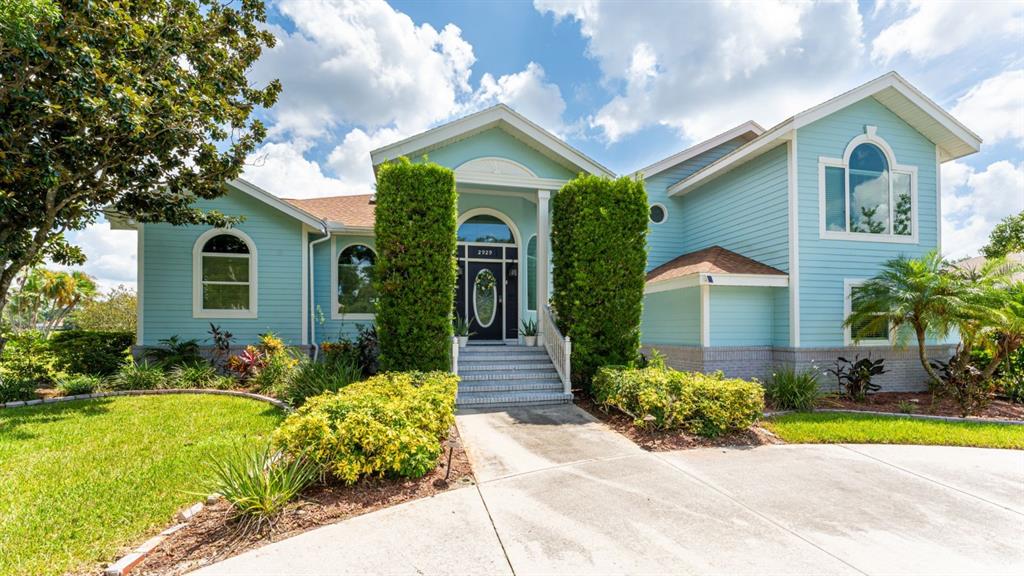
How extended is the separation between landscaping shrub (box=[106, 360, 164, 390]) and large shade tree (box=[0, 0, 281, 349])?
8.60 ft

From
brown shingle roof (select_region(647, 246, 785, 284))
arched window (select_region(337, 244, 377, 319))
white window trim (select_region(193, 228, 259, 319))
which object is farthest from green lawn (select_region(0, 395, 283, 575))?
brown shingle roof (select_region(647, 246, 785, 284))

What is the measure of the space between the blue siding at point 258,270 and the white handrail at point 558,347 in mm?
6306

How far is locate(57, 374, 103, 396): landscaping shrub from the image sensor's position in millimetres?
8562

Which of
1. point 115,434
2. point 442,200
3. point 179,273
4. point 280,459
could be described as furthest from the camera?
point 179,273

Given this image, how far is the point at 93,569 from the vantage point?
2.96 meters

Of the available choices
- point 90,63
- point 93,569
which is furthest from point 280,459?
point 90,63

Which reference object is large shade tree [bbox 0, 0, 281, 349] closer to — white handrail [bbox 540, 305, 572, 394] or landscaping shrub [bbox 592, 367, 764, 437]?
white handrail [bbox 540, 305, 572, 394]

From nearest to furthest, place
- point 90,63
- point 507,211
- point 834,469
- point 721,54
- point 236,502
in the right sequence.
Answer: point 236,502 → point 834,469 → point 90,63 → point 721,54 → point 507,211

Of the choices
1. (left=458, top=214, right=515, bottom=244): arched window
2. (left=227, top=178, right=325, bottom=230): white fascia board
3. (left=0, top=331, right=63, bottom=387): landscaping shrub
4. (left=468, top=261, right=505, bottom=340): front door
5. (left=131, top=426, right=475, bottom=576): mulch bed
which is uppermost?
(left=227, top=178, right=325, bottom=230): white fascia board

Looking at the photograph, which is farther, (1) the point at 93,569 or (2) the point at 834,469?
(2) the point at 834,469

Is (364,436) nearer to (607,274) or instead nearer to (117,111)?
(607,274)

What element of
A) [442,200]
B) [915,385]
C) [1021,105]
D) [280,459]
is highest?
[1021,105]

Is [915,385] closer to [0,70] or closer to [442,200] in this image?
[442,200]

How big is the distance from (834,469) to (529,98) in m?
10.7
